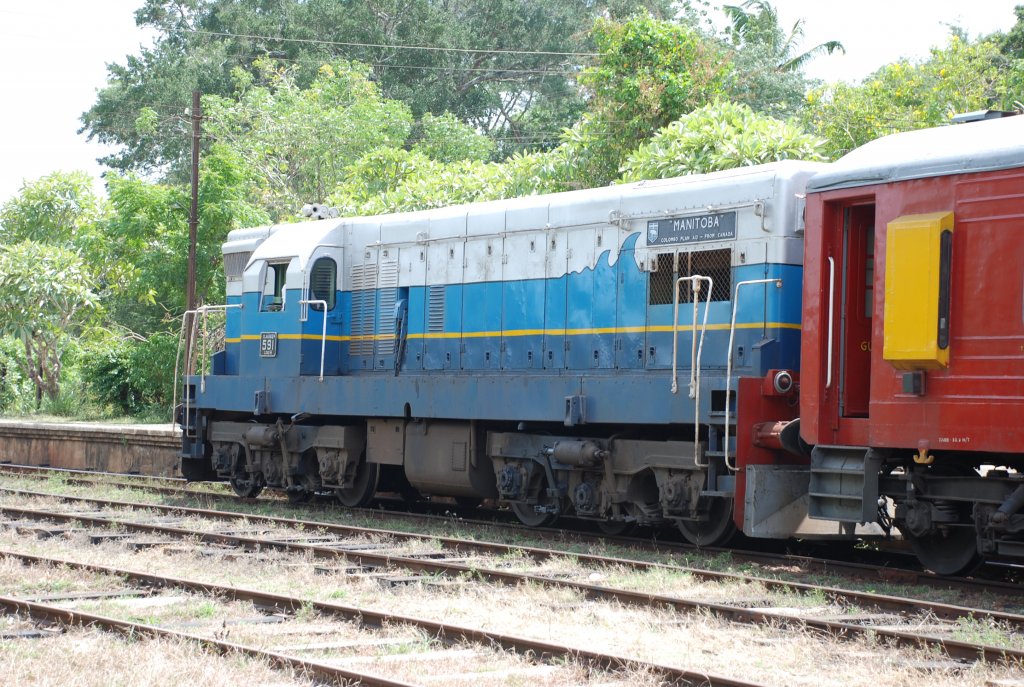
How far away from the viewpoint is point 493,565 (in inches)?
402

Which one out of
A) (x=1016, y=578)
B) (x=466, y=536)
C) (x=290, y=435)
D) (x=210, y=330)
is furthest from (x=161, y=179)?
(x=1016, y=578)

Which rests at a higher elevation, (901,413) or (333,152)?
(333,152)

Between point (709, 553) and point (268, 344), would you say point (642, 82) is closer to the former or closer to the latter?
point (268, 344)

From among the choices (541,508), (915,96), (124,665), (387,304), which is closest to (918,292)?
(541,508)

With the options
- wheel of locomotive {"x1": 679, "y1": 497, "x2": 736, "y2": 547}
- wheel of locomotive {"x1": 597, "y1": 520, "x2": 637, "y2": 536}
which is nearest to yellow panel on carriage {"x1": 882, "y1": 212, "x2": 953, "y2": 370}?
wheel of locomotive {"x1": 679, "y1": 497, "x2": 736, "y2": 547}

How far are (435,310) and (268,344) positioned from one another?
2.58 meters

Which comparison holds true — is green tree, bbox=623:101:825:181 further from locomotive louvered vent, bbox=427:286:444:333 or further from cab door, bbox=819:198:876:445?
cab door, bbox=819:198:876:445

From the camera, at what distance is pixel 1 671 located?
6.30 metres

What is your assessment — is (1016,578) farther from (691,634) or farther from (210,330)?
(210,330)

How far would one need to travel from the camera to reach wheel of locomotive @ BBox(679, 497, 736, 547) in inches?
431

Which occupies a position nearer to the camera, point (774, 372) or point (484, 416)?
point (774, 372)

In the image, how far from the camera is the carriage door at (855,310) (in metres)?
9.53

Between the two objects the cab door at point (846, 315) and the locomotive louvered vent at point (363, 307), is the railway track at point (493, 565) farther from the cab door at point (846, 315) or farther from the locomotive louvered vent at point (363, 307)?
the locomotive louvered vent at point (363, 307)

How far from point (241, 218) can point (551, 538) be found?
17.6 m
